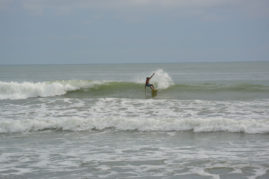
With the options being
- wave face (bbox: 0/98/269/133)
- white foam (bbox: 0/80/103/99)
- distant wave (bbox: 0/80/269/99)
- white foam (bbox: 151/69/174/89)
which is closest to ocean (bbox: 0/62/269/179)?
wave face (bbox: 0/98/269/133)

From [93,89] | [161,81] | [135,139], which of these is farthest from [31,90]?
[135,139]

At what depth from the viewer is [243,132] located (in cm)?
924

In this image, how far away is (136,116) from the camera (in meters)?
11.6

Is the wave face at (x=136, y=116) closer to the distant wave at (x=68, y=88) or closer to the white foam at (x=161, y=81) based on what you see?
Result: the distant wave at (x=68, y=88)

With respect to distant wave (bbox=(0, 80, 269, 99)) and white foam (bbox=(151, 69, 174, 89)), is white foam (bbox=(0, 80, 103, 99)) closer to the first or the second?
distant wave (bbox=(0, 80, 269, 99))

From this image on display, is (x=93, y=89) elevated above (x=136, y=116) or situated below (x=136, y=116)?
above

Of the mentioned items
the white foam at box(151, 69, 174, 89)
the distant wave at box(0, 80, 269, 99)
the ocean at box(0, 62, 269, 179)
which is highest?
the white foam at box(151, 69, 174, 89)

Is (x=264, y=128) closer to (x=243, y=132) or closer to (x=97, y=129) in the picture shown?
(x=243, y=132)

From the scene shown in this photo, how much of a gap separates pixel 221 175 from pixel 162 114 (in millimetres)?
6298

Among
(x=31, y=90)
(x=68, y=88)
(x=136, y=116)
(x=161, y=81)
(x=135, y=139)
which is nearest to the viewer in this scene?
(x=135, y=139)

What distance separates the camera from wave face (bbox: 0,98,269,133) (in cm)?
987

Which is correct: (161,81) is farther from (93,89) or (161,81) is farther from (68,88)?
(68,88)

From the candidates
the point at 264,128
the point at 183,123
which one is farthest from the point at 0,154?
the point at 264,128

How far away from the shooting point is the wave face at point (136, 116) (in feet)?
32.4
